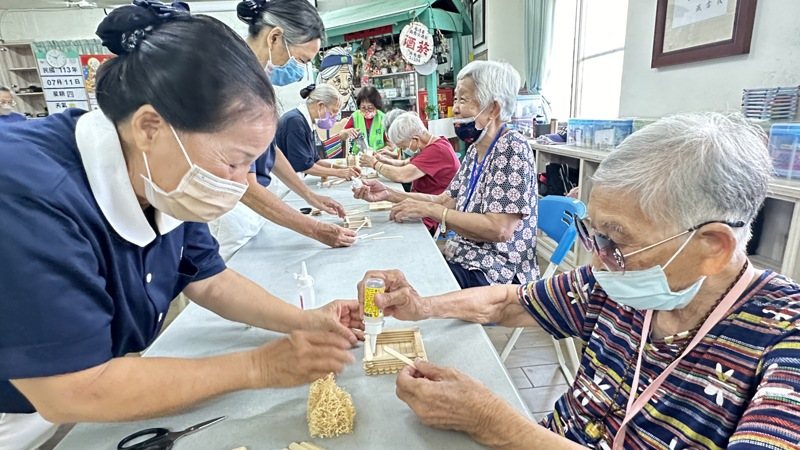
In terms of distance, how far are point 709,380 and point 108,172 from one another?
118cm

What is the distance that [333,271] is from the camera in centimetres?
163

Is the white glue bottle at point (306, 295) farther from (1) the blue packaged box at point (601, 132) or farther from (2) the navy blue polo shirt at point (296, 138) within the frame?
(1) the blue packaged box at point (601, 132)

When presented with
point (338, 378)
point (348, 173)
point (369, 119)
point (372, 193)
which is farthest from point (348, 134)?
point (338, 378)

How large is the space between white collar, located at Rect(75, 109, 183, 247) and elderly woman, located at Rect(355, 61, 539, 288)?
1317mm

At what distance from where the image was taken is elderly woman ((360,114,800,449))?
29.5 inches

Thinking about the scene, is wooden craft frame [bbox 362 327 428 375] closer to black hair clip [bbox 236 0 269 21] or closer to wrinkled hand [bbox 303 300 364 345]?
wrinkled hand [bbox 303 300 364 345]

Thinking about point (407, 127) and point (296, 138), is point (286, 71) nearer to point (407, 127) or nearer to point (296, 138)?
point (296, 138)

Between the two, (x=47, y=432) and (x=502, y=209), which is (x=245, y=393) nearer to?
(x=47, y=432)

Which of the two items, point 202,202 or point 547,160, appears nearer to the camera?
point 202,202

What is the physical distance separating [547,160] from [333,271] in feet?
11.1

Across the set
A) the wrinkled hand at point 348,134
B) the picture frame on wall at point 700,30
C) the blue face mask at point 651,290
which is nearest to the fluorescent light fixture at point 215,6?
the wrinkled hand at point 348,134

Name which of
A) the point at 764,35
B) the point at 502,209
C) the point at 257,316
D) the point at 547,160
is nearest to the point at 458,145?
the point at 547,160

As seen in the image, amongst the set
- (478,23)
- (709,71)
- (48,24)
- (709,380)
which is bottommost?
(709,380)

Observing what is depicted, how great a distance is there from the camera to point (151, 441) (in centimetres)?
79
